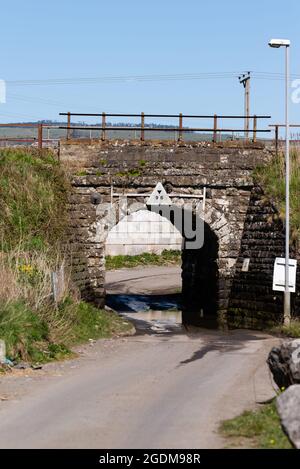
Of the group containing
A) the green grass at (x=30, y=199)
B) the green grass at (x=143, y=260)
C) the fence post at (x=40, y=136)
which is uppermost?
the fence post at (x=40, y=136)

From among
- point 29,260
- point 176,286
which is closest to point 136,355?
point 29,260

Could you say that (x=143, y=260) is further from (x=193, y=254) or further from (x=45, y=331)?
(x=45, y=331)

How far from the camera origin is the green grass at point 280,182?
24.5m

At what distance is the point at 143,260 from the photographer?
47.0 metres

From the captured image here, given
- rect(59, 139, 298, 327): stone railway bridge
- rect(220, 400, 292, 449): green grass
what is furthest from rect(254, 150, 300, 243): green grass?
rect(220, 400, 292, 449): green grass

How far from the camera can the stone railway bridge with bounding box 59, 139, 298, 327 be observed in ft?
84.0

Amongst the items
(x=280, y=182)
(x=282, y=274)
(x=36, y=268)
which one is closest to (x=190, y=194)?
(x=280, y=182)

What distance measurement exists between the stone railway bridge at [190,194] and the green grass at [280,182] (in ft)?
0.89

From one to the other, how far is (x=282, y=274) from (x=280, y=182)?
4.70 meters

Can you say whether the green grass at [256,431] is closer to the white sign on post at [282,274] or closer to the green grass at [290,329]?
the green grass at [290,329]

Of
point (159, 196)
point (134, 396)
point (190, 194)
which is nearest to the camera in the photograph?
point (134, 396)

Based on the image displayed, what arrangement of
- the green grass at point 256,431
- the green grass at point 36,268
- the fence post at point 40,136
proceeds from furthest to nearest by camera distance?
the fence post at point 40,136, the green grass at point 36,268, the green grass at point 256,431

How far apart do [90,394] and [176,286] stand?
25667 mm

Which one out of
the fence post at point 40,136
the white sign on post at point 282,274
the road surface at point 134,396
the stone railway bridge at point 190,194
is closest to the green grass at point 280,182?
the stone railway bridge at point 190,194
